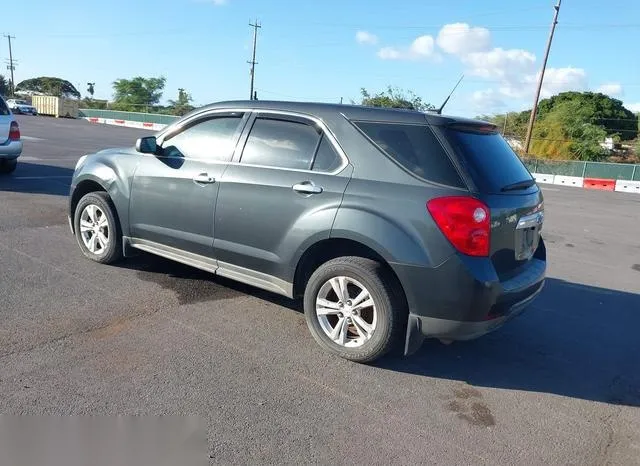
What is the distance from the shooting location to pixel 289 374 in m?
3.62

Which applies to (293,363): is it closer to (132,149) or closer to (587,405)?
(587,405)

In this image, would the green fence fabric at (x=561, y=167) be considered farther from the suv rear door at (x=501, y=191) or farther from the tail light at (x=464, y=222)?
the tail light at (x=464, y=222)

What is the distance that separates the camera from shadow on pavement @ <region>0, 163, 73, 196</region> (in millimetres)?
9570

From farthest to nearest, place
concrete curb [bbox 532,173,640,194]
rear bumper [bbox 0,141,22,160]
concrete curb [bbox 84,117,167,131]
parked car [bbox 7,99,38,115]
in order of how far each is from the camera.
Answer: parked car [bbox 7,99,38,115] < concrete curb [bbox 84,117,167,131] < concrete curb [bbox 532,173,640,194] < rear bumper [bbox 0,141,22,160]

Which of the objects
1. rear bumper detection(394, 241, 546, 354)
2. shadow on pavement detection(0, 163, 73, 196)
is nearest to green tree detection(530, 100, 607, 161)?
shadow on pavement detection(0, 163, 73, 196)

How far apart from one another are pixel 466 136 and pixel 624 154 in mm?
43815

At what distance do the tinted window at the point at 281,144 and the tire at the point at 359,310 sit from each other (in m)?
0.86

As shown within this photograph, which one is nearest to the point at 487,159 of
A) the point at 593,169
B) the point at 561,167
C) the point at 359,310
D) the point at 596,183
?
the point at 359,310

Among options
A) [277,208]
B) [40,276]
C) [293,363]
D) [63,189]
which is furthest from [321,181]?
[63,189]

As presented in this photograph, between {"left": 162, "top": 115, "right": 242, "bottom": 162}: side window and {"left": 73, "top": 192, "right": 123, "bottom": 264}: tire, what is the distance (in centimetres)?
92

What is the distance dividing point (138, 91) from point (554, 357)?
268 ft

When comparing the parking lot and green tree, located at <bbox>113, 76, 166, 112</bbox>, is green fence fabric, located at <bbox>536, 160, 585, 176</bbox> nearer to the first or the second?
the parking lot

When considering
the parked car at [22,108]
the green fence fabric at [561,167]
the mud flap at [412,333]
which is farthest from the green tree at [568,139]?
the parked car at [22,108]

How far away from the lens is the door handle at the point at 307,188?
395 cm
